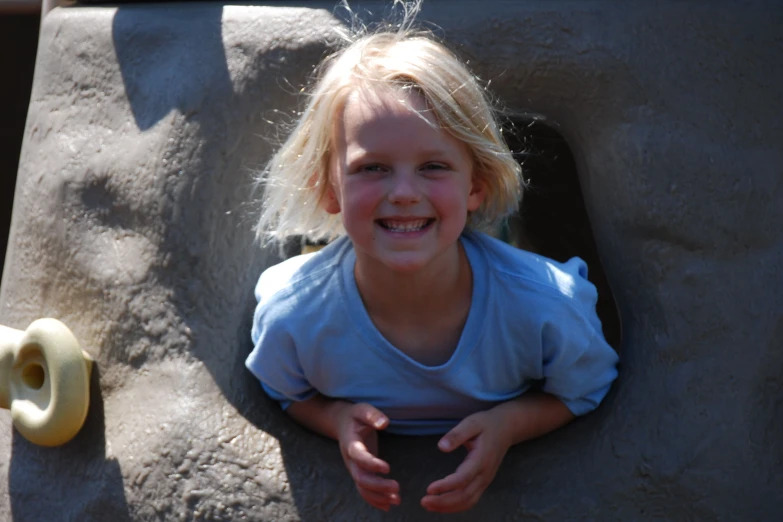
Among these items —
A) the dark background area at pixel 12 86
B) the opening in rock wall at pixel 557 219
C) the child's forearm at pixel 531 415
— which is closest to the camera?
the child's forearm at pixel 531 415

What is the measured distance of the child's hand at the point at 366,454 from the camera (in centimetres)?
127

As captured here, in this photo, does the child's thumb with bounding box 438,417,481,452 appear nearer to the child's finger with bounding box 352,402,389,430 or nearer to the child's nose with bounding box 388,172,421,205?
the child's finger with bounding box 352,402,389,430

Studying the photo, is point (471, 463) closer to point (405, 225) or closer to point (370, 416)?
point (370, 416)

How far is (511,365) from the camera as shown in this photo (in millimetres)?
1441

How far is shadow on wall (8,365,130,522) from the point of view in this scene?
145cm

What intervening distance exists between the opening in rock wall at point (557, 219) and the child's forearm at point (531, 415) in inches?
24.9

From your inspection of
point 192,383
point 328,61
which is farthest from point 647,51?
point 192,383

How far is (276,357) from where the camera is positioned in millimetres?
1447

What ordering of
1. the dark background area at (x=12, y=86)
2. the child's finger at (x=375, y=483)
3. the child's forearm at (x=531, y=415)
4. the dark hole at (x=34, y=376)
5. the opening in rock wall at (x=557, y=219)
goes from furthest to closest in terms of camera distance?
the dark background area at (x=12, y=86), the opening in rock wall at (x=557, y=219), the dark hole at (x=34, y=376), the child's forearm at (x=531, y=415), the child's finger at (x=375, y=483)

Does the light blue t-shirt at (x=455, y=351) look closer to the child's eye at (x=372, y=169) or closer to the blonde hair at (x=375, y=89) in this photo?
the blonde hair at (x=375, y=89)

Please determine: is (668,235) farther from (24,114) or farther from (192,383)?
(24,114)

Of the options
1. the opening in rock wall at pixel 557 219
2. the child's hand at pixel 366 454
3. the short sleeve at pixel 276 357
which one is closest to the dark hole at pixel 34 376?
the short sleeve at pixel 276 357

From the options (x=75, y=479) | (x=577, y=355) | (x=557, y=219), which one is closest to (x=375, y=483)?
(x=577, y=355)

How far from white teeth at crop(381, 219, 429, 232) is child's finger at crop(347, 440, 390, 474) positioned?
28 cm
